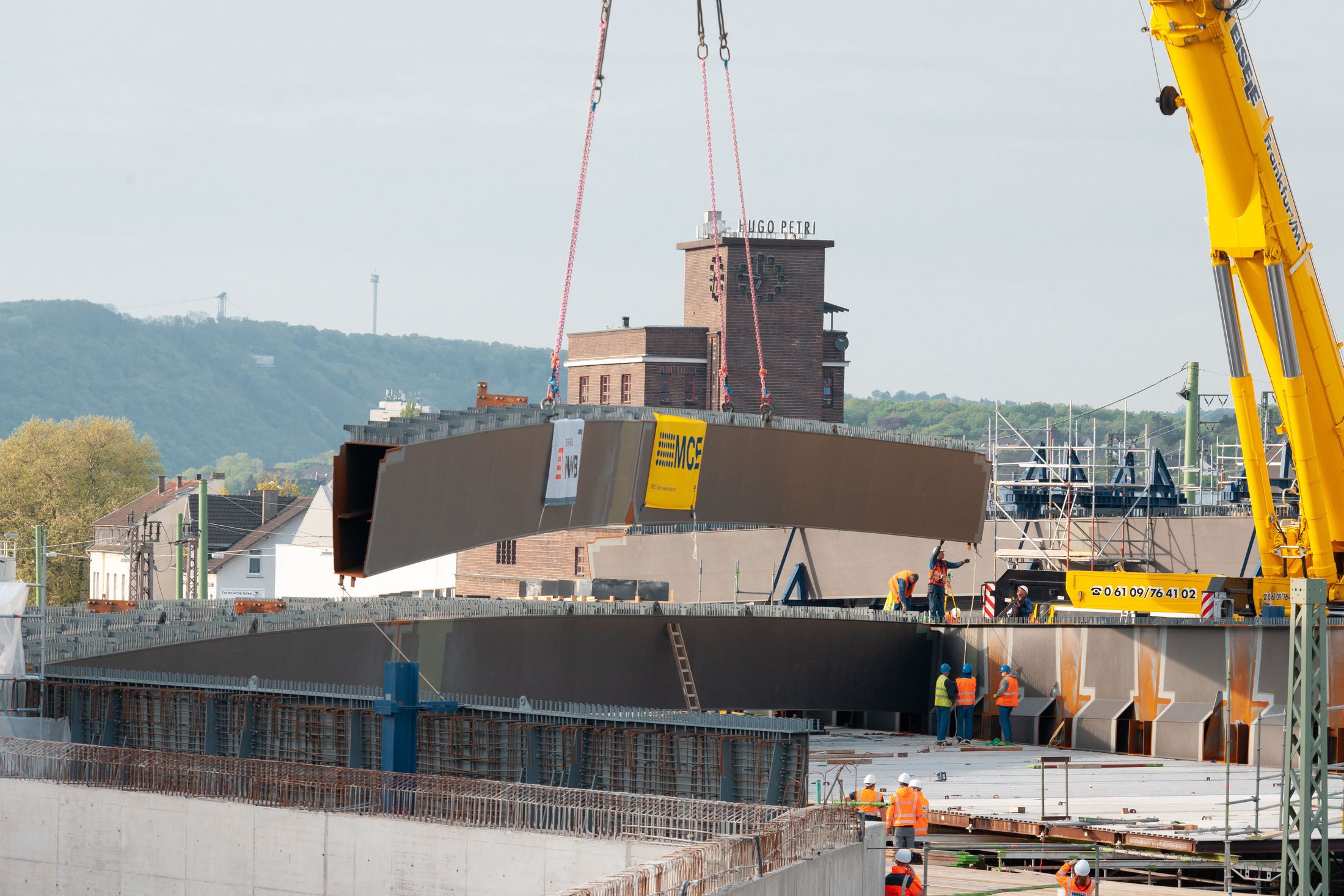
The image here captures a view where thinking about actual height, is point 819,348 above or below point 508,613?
above

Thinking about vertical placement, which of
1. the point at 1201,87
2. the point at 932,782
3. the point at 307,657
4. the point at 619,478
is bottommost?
the point at 932,782

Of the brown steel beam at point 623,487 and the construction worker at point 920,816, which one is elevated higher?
the brown steel beam at point 623,487

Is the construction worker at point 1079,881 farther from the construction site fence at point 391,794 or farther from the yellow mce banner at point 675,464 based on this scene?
the yellow mce banner at point 675,464

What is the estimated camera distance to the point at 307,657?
24.1m

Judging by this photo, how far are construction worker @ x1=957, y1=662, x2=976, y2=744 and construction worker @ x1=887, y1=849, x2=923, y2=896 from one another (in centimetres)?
1306

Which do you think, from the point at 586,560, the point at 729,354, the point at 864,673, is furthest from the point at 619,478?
the point at 729,354

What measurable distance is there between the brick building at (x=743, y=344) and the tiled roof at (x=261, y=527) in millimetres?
20668

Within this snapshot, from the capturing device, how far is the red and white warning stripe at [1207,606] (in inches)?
1198

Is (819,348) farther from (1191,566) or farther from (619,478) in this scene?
(619,478)

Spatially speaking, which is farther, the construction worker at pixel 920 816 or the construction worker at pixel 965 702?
the construction worker at pixel 965 702

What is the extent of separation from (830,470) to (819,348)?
182 ft

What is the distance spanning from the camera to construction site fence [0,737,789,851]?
1630 centimetres

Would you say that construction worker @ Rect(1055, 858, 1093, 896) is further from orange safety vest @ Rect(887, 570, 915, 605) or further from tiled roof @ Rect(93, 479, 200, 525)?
tiled roof @ Rect(93, 479, 200, 525)

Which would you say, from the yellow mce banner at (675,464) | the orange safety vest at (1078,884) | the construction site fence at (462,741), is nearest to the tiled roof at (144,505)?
the yellow mce banner at (675,464)
